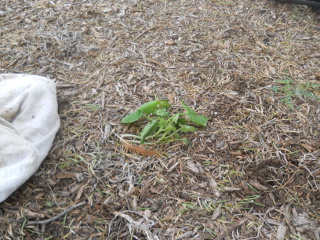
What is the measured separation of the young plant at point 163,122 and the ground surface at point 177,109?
0.08 m

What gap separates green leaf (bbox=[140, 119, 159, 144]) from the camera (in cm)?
202

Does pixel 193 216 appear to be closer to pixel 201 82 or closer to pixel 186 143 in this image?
pixel 186 143

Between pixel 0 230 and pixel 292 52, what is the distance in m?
2.64

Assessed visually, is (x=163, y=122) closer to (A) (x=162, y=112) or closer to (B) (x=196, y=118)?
(A) (x=162, y=112)

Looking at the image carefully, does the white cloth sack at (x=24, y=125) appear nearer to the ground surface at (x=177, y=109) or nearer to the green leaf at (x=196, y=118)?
the ground surface at (x=177, y=109)

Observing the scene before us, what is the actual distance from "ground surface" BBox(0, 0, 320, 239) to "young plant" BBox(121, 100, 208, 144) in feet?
0.25

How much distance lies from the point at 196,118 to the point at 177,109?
23 cm

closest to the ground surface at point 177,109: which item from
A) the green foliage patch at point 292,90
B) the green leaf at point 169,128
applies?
the green foliage patch at point 292,90

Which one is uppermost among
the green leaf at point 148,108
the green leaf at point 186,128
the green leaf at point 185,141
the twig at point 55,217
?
the green leaf at point 148,108

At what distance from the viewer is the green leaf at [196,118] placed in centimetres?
207

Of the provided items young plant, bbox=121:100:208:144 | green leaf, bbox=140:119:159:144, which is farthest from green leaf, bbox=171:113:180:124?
green leaf, bbox=140:119:159:144

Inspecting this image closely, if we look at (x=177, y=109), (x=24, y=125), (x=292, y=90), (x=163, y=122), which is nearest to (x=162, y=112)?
(x=163, y=122)

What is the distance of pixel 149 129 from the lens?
203 centimetres

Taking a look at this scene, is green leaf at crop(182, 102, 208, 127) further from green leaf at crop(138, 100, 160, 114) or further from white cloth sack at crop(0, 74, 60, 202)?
white cloth sack at crop(0, 74, 60, 202)
